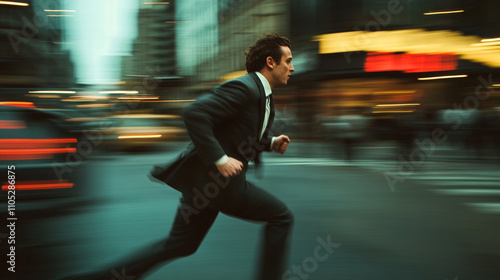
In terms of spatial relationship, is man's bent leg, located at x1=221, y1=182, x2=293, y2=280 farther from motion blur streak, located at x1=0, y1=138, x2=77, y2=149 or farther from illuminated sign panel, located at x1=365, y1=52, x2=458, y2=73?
illuminated sign panel, located at x1=365, y1=52, x2=458, y2=73

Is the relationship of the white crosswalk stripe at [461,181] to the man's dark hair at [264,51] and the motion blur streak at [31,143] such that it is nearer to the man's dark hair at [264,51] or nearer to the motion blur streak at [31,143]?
the man's dark hair at [264,51]

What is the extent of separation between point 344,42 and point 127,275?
23.0m

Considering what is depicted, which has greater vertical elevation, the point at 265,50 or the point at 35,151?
the point at 265,50

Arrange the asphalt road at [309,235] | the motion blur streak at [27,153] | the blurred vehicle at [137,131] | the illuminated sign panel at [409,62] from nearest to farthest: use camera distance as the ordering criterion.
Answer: the motion blur streak at [27,153]
the asphalt road at [309,235]
the blurred vehicle at [137,131]
the illuminated sign panel at [409,62]

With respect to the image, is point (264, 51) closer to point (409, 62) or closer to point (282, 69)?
point (282, 69)

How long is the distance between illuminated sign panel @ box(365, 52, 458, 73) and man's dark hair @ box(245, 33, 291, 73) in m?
20.7

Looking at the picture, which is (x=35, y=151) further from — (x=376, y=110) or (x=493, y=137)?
(x=376, y=110)

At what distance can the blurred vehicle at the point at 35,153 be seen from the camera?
138 inches

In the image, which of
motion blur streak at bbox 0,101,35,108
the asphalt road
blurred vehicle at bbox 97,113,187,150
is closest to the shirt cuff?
the asphalt road

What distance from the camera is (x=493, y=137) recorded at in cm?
1337

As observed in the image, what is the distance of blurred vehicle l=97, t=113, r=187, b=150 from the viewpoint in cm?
1827

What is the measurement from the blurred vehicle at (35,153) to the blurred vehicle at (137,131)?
14344 millimetres

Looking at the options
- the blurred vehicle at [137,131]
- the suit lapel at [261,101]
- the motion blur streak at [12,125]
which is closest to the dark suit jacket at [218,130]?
the suit lapel at [261,101]

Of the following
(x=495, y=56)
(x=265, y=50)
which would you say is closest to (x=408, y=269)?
(x=265, y=50)
